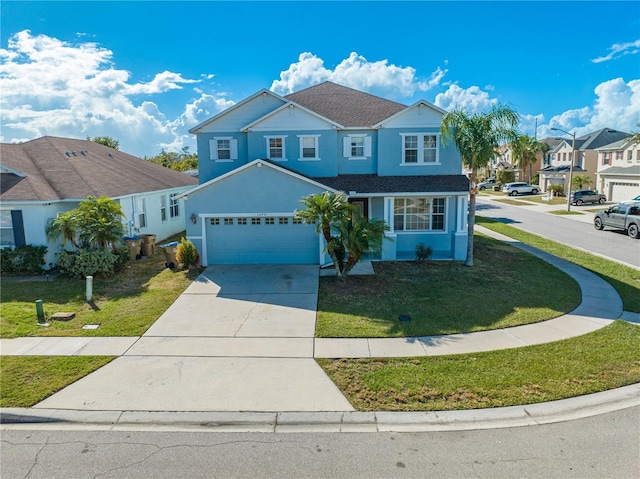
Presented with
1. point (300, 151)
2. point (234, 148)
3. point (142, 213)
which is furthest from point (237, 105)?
point (142, 213)

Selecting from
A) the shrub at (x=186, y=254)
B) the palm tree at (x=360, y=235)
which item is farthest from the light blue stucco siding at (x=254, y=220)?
the palm tree at (x=360, y=235)

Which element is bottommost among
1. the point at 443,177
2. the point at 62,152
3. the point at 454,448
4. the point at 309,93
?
the point at 454,448

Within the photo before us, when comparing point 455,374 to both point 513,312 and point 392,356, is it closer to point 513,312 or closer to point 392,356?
point 392,356

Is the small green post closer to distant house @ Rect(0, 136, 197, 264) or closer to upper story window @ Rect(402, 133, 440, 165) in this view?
distant house @ Rect(0, 136, 197, 264)

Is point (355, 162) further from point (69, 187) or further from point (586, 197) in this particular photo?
point (586, 197)

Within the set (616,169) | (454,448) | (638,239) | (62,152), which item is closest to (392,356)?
(454,448)
